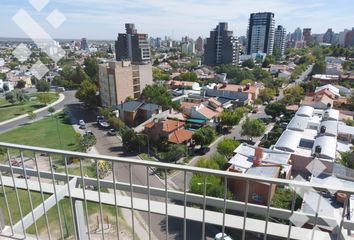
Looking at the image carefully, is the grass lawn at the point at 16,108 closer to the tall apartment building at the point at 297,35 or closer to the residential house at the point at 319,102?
the residential house at the point at 319,102

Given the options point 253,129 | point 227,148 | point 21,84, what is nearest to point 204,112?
point 253,129

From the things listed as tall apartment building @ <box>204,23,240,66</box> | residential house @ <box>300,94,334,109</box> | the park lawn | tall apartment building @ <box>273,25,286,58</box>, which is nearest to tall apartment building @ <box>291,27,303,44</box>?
tall apartment building @ <box>273,25,286,58</box>

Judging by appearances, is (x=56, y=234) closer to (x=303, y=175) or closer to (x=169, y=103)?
(x=303, y=175)

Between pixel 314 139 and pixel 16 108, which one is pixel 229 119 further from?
pixel 16 108

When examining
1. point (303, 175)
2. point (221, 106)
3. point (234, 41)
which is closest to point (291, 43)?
point (234, 41)

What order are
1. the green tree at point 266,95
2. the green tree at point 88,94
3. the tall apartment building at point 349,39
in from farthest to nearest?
the tall apartment building at point 349,39 → the green tree at point 266,95 → the green tree at point 88,94

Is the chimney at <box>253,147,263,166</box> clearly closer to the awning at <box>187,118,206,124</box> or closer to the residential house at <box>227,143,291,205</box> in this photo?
the residential house at <box>227,143,291,205</box>

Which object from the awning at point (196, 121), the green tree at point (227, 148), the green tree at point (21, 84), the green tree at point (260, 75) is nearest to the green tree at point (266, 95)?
the awning at point (196, 121)
